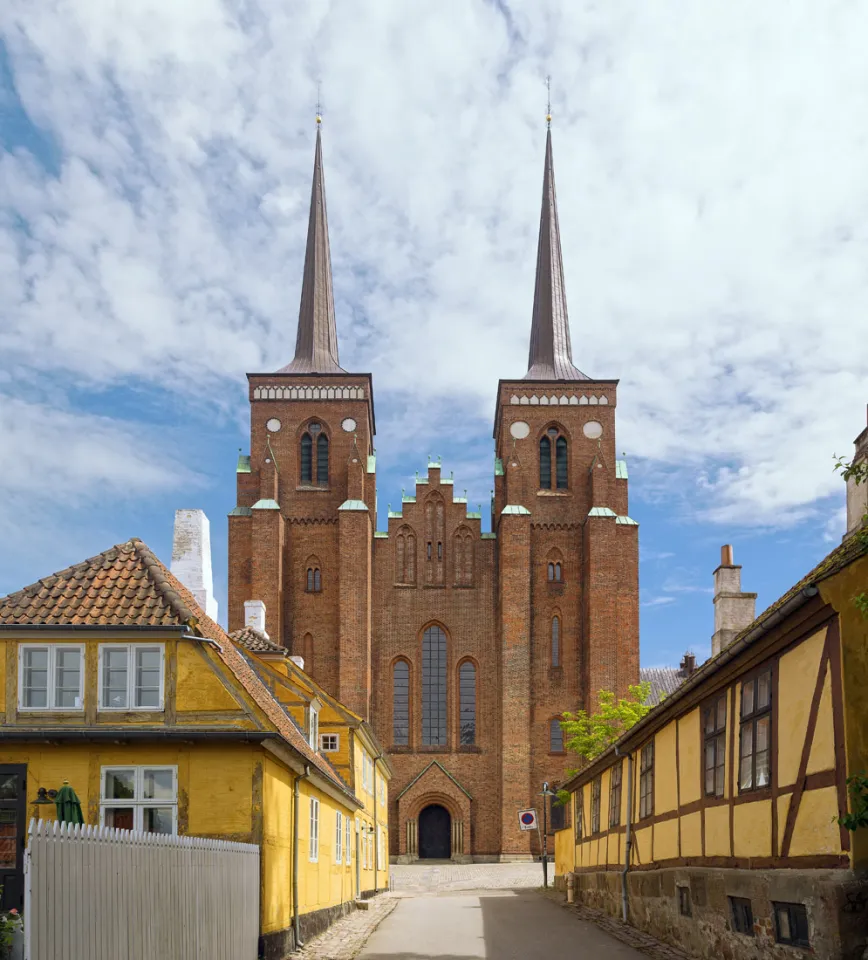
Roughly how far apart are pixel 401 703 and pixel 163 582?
44.2 m

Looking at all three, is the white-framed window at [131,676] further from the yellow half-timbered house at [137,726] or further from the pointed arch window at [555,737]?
the pointed arch window at [555,737]

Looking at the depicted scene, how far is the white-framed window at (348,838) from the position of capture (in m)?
25.9

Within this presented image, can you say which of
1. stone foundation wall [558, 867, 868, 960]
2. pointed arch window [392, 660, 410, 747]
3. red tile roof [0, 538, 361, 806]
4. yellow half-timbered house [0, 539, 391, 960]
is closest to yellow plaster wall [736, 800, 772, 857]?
stone foundation wall [558, 867, 868, 960]

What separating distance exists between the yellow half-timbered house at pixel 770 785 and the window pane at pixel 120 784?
267 inches

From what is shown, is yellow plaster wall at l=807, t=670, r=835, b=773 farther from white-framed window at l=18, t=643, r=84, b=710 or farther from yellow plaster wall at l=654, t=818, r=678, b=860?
white-framed window at l=18, t=643, r=84, b=710

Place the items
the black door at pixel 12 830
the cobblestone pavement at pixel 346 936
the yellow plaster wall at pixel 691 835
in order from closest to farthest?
1. the black door at pixel 12 830
2. the yellow plaster wall at pixel 691 835
3. the cobblestone pavement at pixel 346 936

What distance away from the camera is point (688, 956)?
15.1 meters

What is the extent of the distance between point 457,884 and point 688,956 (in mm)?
28241

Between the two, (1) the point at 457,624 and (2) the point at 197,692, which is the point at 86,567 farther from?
(1) the point at 457,624

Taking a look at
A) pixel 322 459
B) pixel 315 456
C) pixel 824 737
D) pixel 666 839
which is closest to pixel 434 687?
pixel 322 459

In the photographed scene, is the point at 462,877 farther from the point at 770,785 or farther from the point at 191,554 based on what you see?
the point at 770,785

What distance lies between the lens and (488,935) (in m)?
19.8

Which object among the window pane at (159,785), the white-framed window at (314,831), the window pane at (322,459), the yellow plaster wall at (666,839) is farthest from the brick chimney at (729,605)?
the window pane at (322,459)

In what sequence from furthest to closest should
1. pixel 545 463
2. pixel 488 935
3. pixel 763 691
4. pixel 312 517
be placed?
pixel 545 463 → pixel 312 517 → pixel 488 935 → pixel 763 691
